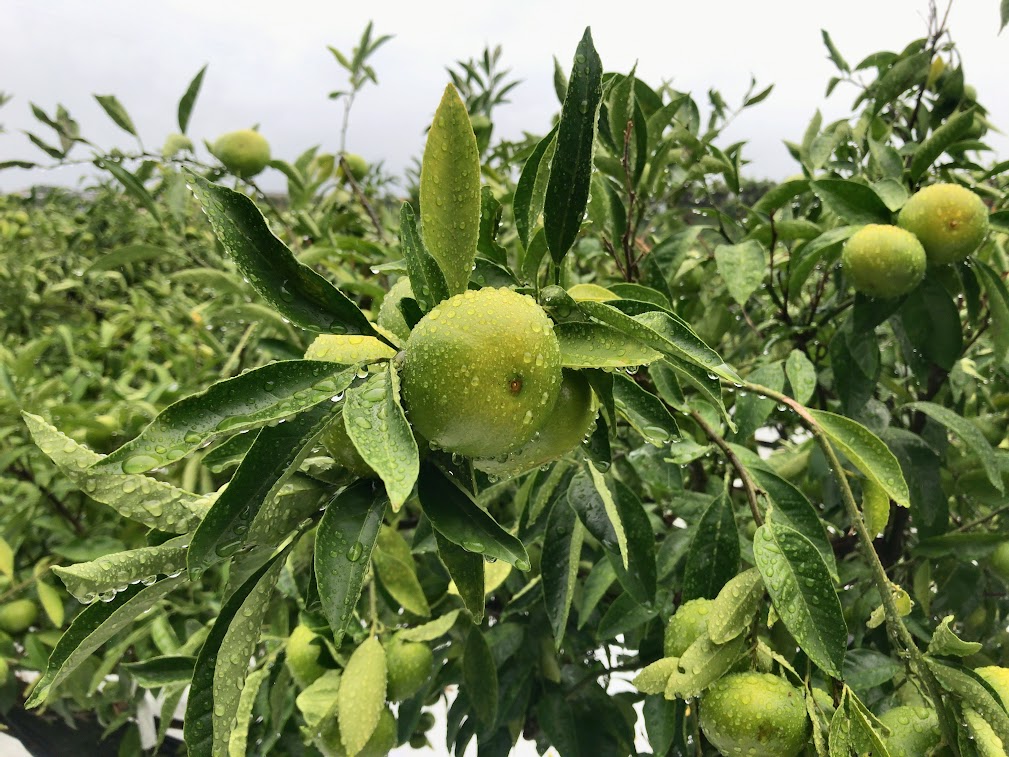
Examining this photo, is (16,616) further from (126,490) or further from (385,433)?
(385,433)

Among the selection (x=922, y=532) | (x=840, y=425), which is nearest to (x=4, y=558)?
(x=840, y=425)

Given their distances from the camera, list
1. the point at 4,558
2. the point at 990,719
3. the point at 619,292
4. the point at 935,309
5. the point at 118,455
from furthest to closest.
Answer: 1. the point at 4,558
2. the point at 935,309
3. the point at 619,292
4. the point at 990,719
5. the point at 118,455

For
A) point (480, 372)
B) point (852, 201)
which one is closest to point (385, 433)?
point (480, 372)

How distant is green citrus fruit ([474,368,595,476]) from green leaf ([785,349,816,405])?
0.46 meters

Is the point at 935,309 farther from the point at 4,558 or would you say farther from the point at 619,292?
the point at 4,558

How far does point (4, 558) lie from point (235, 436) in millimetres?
1022

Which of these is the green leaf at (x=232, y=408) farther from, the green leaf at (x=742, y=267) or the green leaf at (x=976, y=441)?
the green leaf at (x=976, y=441)

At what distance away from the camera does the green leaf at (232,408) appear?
0.30 m

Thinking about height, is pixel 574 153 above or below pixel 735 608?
above

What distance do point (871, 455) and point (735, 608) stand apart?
162 millimetres

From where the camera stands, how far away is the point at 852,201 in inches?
32.0

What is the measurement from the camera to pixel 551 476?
2.33 feet

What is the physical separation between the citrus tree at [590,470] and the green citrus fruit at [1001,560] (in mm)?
16

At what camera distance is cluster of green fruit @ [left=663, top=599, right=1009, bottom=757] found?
0.46 meters
